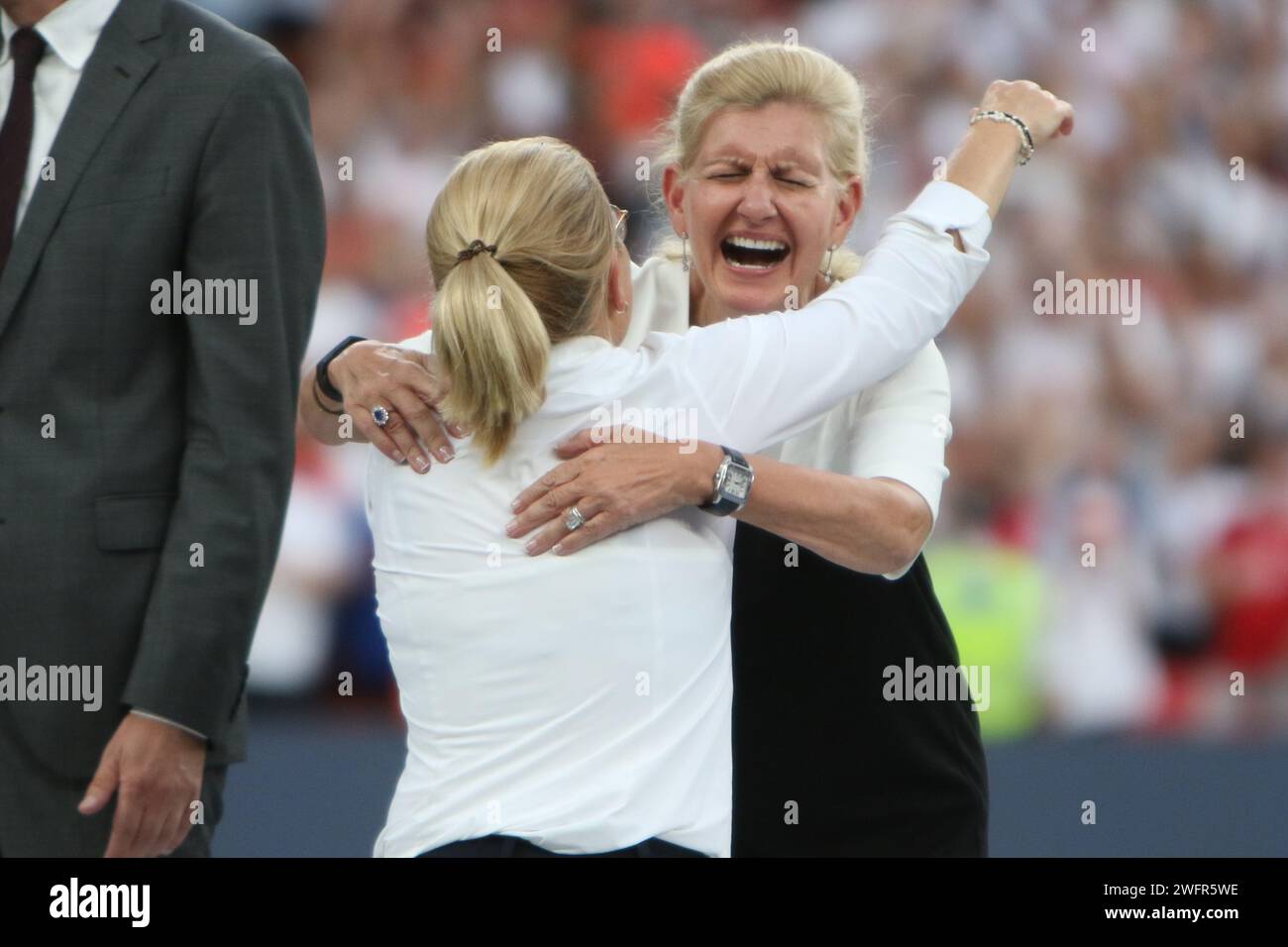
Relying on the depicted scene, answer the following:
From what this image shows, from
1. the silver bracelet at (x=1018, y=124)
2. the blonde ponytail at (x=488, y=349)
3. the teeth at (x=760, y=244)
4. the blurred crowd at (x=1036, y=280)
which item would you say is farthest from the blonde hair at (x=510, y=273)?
the blurred crowd at (x=1036, y=280)

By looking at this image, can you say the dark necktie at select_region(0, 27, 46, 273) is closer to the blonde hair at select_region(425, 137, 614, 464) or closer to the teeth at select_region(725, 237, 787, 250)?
the blonde hair at select_region(425, 137, 614, 464)

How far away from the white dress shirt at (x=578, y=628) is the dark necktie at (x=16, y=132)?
0.45 metres

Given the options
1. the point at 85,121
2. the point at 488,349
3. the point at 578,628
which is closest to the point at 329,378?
the point at 85,121

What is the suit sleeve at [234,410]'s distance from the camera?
5.94ft

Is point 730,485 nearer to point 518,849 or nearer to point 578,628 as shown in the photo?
point 578,628

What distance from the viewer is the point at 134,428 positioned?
1848 mm

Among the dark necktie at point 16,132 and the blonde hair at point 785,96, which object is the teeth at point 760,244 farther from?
the dark necktie at point 16,132

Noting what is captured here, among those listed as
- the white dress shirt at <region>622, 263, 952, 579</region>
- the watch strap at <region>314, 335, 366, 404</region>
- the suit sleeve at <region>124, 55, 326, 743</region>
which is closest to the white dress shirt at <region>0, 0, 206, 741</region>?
the suit sleeve at <region>124, 55, 326, 743</region>

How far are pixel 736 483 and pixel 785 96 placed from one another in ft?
1.93

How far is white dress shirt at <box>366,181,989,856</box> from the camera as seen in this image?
5.15 feet

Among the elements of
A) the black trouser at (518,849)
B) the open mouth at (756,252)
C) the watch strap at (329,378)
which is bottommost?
Result: the black trouser at (518,849)

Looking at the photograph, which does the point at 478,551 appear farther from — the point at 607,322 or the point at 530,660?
the point at 607,322

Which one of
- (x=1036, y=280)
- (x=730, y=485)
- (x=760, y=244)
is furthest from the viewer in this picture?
(x=1036, y=280)
